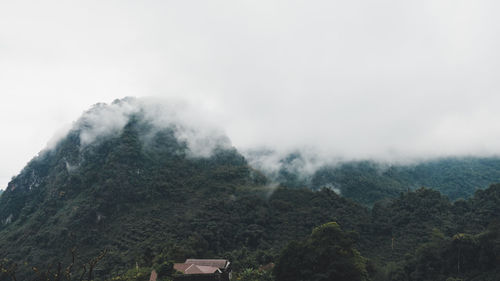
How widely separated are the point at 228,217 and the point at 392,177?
46.7 m

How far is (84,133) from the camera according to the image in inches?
3000

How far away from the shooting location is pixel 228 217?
2299 inches

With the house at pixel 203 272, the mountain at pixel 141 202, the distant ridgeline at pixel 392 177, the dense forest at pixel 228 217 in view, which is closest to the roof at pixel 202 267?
the house at pixel 203 272

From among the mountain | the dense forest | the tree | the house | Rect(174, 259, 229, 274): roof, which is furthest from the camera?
the mountain

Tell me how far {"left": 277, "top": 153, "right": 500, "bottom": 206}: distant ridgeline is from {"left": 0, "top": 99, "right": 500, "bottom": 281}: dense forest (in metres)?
0.41

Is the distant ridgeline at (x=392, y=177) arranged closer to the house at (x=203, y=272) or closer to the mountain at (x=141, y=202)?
the mountain at (x=141, y=202)

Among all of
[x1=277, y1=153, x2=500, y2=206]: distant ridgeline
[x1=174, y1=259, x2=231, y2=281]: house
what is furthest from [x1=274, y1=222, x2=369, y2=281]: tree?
[x1=277, y1=153, x2=500, y2=206]: distant ridgeline

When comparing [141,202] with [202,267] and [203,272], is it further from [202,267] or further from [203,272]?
[203,272]

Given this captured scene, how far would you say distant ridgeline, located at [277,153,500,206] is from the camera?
78250 millimetres

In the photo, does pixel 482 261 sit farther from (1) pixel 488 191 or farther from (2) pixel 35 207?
(2) pixel 35 207

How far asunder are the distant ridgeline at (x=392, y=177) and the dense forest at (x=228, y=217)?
0.41 m

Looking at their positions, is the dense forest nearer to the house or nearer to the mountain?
the mountain

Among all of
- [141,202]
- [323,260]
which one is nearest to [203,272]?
[323,260]

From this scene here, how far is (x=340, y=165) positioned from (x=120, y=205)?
50.2 m
